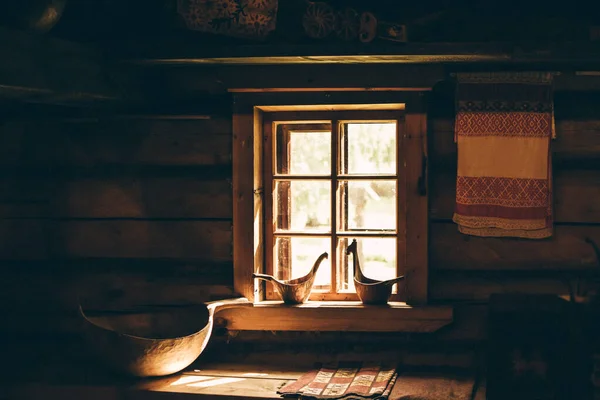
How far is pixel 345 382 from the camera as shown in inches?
155

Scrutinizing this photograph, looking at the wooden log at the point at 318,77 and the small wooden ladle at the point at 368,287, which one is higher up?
the wooden log at the point at 318,77

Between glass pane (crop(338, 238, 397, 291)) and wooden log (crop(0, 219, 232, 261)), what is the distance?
0.63m

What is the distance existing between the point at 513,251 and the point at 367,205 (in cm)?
80

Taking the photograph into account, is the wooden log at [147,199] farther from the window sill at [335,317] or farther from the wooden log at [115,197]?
the window sill at [335,317]

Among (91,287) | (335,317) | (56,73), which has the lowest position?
(335,317)

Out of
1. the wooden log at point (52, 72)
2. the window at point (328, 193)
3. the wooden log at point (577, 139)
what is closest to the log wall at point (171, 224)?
the wooden log at point (577, 139)

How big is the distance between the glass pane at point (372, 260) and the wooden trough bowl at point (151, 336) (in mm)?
579

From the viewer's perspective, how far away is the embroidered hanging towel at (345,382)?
12.2 feet

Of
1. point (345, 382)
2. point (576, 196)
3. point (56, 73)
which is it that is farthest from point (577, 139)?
point (56, 73)

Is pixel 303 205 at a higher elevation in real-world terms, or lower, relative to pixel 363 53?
lower

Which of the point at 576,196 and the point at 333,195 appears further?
the point at 333,195

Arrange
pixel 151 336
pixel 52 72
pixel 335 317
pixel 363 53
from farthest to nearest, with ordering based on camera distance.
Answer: pixel 151 336, pixel 335 317, pixel 363 53, pixel 52 72

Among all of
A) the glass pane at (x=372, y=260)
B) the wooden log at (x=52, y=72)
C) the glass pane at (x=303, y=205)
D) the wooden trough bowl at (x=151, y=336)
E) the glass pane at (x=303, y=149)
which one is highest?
the wooden log at (x=52, y=72)

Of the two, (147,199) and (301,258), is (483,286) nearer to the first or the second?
(301,258)
